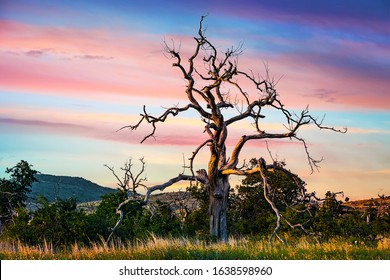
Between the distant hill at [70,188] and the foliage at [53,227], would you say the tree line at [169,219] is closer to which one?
the foliage at [53,227]

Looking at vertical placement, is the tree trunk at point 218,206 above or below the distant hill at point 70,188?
below

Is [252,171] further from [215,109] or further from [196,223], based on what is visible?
[196,223]

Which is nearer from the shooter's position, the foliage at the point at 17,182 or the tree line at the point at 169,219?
the tree line at the point at 169,219

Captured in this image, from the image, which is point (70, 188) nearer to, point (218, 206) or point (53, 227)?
point (218, 206)

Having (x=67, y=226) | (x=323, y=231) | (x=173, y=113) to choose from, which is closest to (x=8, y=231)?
(x=67, y=226)

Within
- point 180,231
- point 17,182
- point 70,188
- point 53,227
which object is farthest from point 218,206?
point 70,188

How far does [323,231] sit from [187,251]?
48.6 feet

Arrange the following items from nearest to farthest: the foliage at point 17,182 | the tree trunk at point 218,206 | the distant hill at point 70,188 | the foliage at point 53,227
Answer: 1. the foliage at point 53,227
2. the tree trunk at point 218,206
3. the foliage at point 17,182
4. the distant hill at point 70,188

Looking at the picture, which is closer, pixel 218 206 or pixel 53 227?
pixel 53 227

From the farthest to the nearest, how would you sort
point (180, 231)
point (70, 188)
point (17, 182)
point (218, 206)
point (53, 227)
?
point (70, 188) → point (17, 182) → point (180, 231) → point (218, 206) → point (53, 227)

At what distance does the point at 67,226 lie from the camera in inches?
980

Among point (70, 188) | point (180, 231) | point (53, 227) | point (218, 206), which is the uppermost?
point (70, 188)

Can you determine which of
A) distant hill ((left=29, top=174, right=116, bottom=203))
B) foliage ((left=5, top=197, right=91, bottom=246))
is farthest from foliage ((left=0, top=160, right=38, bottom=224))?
distant hill ((left=29, top=174, right=116, bottom=203))

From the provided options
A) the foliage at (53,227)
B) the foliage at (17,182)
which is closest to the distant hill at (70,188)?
the foliage at (17,182)
